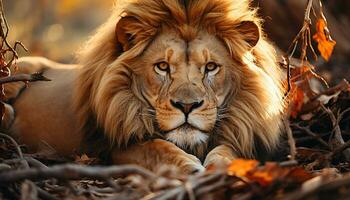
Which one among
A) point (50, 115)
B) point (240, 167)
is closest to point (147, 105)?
point (50, 115)

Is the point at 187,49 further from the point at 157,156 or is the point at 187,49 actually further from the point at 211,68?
the point at 157,156

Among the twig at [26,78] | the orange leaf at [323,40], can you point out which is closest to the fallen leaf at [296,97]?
the orange leaf at [323,40]

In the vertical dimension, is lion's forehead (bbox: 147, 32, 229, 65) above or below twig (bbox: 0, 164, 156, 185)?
above

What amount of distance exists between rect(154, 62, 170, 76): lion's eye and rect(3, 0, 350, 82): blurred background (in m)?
0.78

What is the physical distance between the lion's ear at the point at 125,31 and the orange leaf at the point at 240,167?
64.2 inches

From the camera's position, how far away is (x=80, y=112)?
16.0 feet

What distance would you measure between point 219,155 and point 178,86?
0.45 metres

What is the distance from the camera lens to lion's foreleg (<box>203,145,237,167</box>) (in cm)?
433

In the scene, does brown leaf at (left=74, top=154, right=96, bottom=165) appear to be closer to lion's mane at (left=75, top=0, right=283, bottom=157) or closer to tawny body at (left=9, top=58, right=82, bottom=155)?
lion's mane at (left=75, top=0, right=283, bottom=157)

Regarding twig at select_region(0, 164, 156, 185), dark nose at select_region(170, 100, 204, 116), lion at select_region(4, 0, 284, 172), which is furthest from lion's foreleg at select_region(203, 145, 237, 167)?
twig at select_region(0, 164, 156, 185)

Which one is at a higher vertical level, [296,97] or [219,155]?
[296,97]

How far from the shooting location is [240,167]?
3.22m

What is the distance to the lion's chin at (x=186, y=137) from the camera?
4.43m

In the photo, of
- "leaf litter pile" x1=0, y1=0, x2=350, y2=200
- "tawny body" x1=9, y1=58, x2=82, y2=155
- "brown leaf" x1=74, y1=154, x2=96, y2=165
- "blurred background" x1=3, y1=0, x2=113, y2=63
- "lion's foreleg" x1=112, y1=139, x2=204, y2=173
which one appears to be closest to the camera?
"leaf litter pile" x1=0, y1=0, x2=350, y2=200
